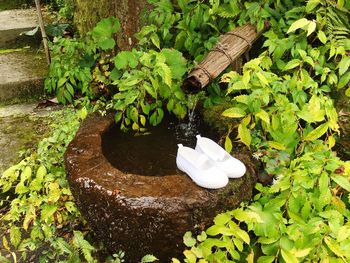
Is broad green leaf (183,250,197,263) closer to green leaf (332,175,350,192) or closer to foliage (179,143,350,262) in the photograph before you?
Result: foliage (179,143,350,262)

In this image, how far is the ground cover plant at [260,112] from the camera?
242 cm

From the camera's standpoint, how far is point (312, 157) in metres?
2.69

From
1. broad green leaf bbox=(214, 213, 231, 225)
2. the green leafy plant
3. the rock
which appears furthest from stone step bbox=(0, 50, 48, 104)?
broad green leaf bbox=(214, 213, 231, 225)

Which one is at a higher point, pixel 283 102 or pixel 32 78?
pixel 283 102

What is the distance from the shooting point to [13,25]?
5.14 m

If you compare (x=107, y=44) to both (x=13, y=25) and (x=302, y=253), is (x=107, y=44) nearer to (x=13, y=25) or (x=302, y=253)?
(x=13, y=25)

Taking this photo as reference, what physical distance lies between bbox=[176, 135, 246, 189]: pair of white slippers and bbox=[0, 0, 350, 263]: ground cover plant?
17cm

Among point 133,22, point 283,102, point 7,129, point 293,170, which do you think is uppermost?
point 133,22

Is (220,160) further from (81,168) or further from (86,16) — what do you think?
(86,16)

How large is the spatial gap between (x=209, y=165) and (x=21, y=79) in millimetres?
2715

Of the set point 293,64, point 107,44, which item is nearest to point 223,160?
point 293,64

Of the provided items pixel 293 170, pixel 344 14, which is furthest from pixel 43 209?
pixel 344 14

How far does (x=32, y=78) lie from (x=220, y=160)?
265 cm

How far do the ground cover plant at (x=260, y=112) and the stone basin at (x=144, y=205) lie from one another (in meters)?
0.11
